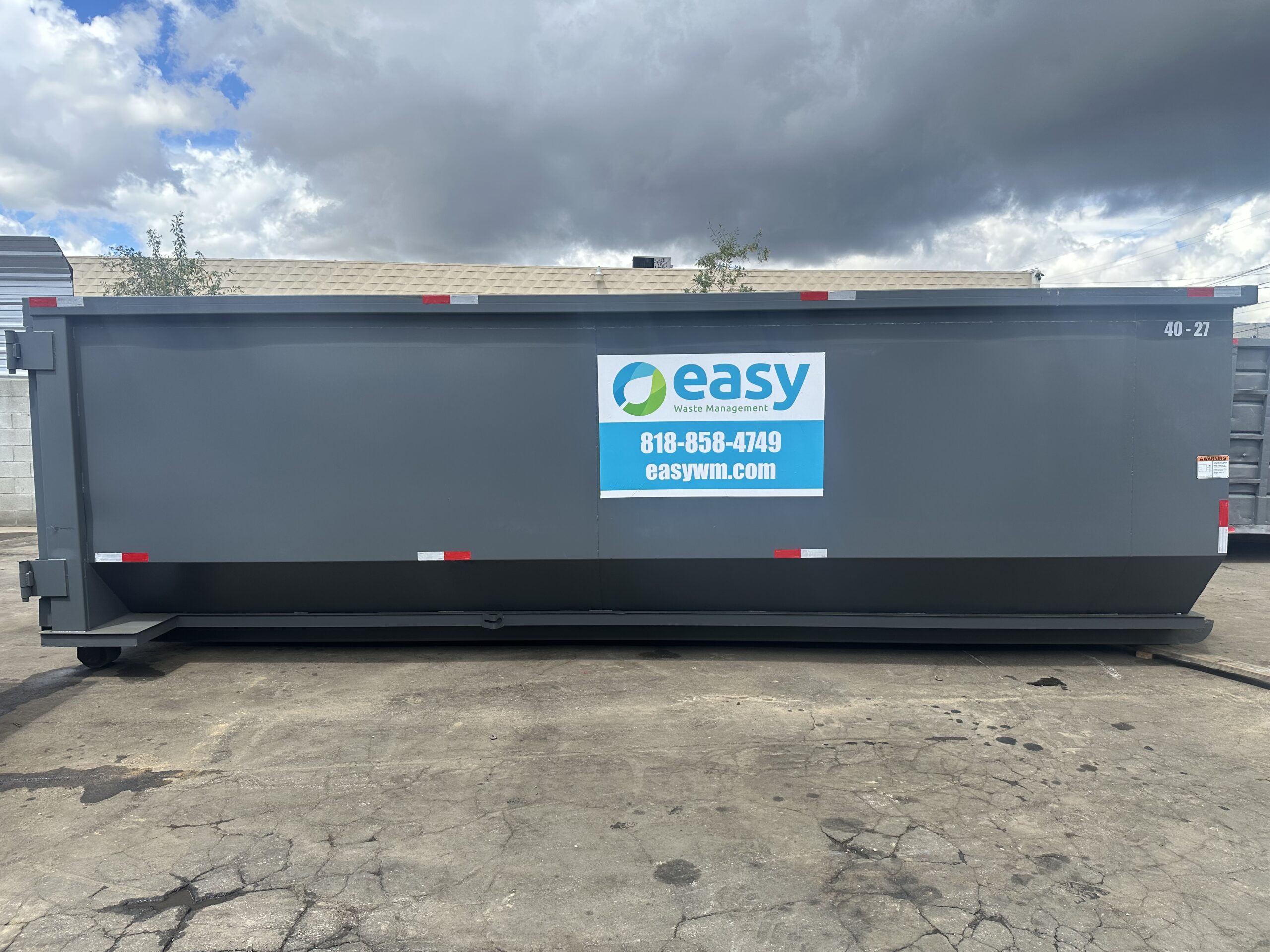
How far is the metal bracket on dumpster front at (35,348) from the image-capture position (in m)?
5.08

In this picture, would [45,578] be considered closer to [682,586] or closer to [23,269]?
[682,586]

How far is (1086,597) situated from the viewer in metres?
5.41

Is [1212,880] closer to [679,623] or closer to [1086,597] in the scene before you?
[1086,597]

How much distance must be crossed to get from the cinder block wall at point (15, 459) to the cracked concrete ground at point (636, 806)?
11171mm

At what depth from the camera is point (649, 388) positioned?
5.26 metres

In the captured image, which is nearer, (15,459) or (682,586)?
(682,586)

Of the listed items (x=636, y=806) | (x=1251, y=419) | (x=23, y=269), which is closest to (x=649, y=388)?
(x=636, y=806)

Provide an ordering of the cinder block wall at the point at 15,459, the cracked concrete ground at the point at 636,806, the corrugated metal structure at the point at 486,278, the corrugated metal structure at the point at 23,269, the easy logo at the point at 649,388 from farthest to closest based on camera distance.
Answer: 1. the corrugated metal structure at the point at 486,278
2. the corrugated metal structure at the point at 23,269
3. the cinder block wall at the point at 15,459
4. the easy logo at the point at 649,388
5. the cracked concrete ground at the point at 636,806

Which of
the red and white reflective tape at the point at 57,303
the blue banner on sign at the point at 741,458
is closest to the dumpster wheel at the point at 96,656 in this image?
the red and white reflective tape at the point at 57,303

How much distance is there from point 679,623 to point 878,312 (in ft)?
Result: 9.09

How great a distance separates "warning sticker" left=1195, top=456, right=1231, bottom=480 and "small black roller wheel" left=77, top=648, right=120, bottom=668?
27.4 feet

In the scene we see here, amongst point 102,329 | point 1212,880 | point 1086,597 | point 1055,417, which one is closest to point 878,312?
point 1055,417

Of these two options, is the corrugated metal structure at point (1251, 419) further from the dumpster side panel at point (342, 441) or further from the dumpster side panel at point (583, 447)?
the dumpster side panel at point (342, 441)

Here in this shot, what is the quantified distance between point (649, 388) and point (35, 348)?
443cm
